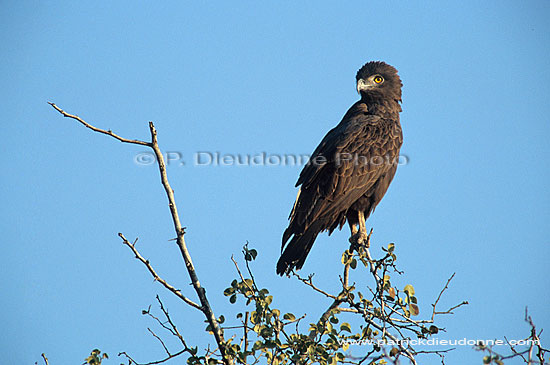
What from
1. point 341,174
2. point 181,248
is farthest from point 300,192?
point 181,248

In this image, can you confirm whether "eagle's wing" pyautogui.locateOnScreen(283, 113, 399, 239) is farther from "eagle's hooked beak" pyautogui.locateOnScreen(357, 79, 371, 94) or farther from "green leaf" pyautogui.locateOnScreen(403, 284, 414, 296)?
"green leaf" pyautogui.locateOnScreen(403, 284, 414, 296)

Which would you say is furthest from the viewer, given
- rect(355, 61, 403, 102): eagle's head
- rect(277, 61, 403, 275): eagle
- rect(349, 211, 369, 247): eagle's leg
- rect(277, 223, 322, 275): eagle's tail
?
rect(355, 61, 403, 102): eagle's head

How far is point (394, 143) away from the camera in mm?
7289

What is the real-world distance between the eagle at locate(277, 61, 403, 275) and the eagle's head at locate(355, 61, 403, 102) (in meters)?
0.40

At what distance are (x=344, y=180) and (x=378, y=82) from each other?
186 cm

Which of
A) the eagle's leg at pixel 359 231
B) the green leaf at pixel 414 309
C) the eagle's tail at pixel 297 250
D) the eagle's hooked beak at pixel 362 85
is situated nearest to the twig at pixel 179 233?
the green leaf at pixel 414 309

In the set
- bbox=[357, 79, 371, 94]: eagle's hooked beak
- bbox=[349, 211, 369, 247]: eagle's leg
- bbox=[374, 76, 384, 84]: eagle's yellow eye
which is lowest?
bbox=[349, 211, 369, 247]: eagle's leg

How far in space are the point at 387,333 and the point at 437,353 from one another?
42cm

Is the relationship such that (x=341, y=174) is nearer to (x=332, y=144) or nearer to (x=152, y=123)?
(x=332, y=144)

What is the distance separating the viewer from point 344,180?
6895 mm

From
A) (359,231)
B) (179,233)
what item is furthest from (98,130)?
(359,231)

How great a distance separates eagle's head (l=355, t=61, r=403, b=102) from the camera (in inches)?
312

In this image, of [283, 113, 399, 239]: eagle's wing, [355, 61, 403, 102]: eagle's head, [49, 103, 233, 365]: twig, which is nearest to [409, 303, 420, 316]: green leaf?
[49, 103, 233, 365]: twig

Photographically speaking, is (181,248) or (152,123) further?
(181,248)
